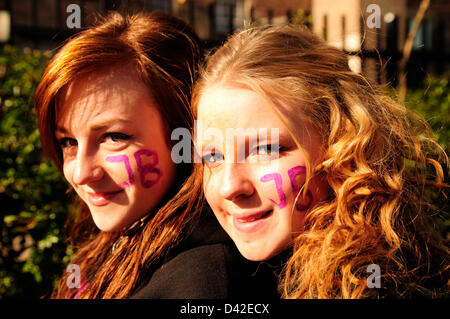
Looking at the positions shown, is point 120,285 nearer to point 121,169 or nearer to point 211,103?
point 121,169

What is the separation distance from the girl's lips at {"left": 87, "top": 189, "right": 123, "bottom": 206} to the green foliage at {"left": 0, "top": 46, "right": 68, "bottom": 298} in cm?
112

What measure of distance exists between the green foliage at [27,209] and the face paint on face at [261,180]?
1.69 metres

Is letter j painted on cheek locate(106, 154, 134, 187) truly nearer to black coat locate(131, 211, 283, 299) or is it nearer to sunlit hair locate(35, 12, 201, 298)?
sunlit hair locate(35, 12, 201, 298)

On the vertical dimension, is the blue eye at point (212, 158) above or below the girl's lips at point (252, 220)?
above

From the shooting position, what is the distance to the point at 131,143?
1666mm

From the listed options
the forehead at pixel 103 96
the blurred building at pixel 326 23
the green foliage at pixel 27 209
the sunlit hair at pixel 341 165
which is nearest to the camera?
the sunlit hair at pixel 341 165

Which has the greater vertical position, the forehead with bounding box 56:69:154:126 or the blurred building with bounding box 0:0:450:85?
the blurred building with bounding box 0:0:450:85

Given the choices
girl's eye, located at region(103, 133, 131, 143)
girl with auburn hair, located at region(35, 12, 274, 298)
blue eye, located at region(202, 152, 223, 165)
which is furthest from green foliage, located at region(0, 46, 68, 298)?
blue eye, located at region(202, 152, 223, 165)

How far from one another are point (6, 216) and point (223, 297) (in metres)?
1.92

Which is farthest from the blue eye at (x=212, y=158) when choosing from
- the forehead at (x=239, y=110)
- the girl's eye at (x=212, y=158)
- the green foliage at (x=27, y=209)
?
the green foliage at (x=27, y=209)

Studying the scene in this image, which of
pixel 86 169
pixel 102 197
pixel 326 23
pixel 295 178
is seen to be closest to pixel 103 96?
pixel 86 169

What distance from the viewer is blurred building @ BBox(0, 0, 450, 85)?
2.17 meters

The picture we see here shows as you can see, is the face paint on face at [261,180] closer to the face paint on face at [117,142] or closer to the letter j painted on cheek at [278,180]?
the letter j painted on cheek at [278,180]

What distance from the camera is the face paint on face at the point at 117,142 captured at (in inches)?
65.2
